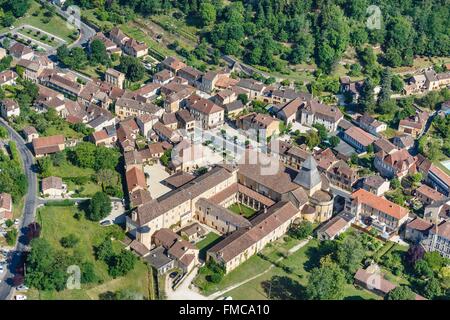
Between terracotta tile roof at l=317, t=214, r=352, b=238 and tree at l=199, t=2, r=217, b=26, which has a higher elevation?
tree at l=199, t=2, r=217, b=26

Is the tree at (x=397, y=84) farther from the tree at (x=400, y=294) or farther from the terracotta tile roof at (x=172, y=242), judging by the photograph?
the terracotta tile roof at (x=172, y=242)

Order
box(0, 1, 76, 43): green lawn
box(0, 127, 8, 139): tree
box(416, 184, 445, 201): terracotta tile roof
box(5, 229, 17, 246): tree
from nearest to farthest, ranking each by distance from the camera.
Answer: box(5, 229, 17, 246): tree
box(416, 184, 445, 201): terracotta tile roof
box(0, 127, 8, 139): tree
box(0, 1, 76, 43): green lawn

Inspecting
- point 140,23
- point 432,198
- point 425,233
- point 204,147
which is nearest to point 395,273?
point 425,233

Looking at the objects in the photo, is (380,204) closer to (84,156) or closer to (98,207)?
(98,207)

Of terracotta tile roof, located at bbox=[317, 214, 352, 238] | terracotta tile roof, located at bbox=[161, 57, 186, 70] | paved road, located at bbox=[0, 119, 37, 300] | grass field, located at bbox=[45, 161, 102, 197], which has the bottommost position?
terracotta tile roof, located at bbox=[317, 214, 352, 238]

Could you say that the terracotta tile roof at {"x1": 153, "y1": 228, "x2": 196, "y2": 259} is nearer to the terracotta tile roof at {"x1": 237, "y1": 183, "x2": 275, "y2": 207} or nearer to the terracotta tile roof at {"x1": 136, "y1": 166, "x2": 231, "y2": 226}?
the terracotta tile roof at {"x1": 136, "y1": 166, "x2": 231, "y2": 226}

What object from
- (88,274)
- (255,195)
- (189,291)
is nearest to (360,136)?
(255,195)

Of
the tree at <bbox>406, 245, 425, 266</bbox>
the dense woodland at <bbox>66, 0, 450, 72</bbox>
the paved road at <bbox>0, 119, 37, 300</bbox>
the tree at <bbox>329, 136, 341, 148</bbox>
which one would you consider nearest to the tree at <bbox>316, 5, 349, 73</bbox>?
the dense woodland at <bbox>66, 0, 450, 72</bbox>
